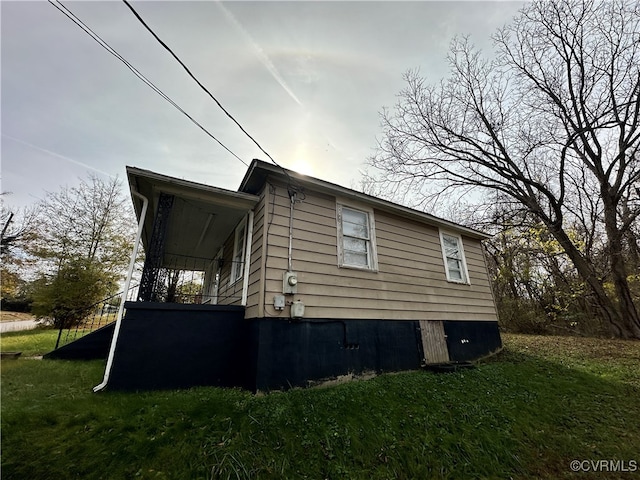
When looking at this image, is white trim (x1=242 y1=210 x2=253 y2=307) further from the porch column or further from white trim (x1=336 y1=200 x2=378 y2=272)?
white trim (x1=336 y1=200 x2=378 y2=272)

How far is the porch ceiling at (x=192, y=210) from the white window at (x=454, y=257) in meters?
5.50

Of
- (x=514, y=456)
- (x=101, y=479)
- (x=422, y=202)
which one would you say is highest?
(x=422, y=202)

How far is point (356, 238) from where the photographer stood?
5.93 m

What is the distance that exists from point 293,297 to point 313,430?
77.8 inches

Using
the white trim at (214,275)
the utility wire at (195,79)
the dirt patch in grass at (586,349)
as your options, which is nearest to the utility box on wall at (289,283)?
the utility wire at (195,79)

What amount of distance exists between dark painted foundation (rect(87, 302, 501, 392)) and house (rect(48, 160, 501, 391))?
0.6 inches

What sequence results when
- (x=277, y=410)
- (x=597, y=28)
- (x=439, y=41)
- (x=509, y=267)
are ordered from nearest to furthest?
1. (x=277, y=410)
2. (x=439, y=41)
3. (x=597, y=28)
4. (x=509, y=267)

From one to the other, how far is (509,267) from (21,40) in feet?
63.5

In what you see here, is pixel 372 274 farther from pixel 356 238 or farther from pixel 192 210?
pixel 192 210

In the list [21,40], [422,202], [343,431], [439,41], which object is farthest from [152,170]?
[422,202]

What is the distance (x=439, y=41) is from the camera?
7098 millimetres

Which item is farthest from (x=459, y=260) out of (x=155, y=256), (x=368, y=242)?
(x=155, y=256)

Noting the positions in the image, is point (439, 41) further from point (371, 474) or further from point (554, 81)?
point (371, 474)

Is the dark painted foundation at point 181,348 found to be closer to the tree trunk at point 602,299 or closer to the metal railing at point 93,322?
the metal railing at point 93,322
